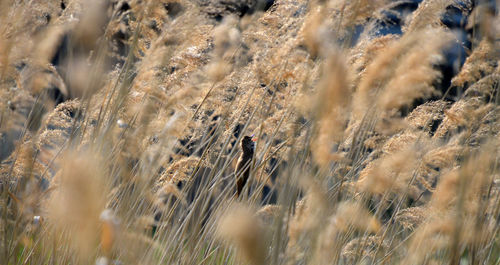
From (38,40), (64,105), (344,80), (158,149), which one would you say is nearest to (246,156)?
(64,105)

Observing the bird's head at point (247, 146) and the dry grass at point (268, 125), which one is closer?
the dry grass at point (268, 125)

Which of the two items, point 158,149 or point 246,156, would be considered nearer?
point 158,149

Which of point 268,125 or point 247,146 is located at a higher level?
point 268,125

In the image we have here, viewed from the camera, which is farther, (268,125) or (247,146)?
(247,146)

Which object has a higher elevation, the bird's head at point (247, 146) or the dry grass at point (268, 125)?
the dry grass at point (268, 125)

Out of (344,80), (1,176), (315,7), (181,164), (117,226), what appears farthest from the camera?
(181,164)

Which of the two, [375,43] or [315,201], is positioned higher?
[375,43]

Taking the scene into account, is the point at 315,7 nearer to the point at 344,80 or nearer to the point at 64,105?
the point at 344,80

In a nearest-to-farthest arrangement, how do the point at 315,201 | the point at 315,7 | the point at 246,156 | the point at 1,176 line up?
the point at 315,201
the point at 315,7
the point at 1,176
the point at 246,156

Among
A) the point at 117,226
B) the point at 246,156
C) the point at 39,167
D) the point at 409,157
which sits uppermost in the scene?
the point at 117,226

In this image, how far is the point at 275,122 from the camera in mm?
2207

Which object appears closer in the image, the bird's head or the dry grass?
the dry grass

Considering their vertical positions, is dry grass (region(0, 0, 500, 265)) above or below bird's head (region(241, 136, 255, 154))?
above

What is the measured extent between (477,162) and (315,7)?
704 mm
